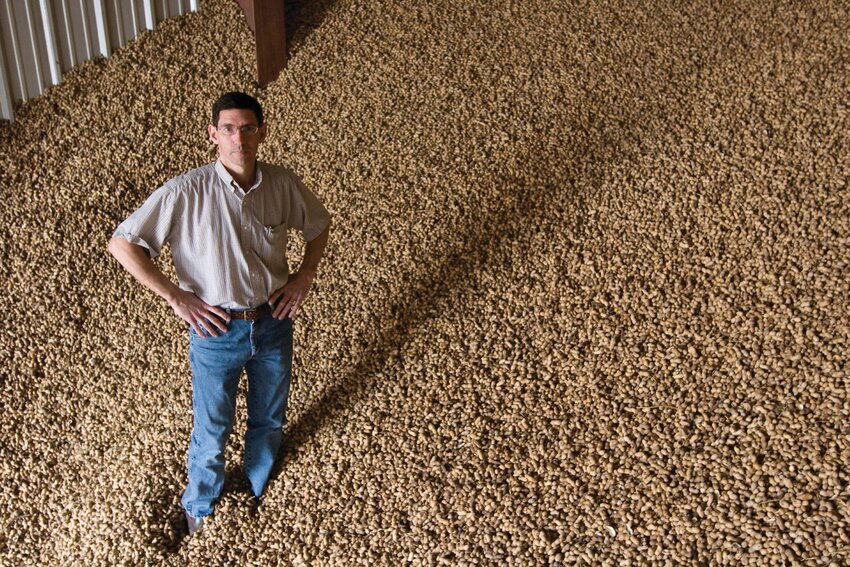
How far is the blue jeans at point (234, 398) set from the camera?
305 centimetres

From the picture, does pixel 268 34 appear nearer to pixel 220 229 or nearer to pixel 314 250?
pixel 314 250

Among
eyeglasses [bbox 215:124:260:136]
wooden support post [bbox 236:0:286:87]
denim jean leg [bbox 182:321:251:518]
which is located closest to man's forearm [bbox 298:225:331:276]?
denim jean leg [bbox 182:321:251:518]

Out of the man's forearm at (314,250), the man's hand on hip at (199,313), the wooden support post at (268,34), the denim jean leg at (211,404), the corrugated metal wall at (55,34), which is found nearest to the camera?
the man's hand on hip at (199,313)

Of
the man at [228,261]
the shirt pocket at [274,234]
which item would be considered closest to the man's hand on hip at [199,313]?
the man at [228,261]

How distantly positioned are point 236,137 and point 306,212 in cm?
43

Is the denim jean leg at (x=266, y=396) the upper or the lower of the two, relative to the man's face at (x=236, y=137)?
lower

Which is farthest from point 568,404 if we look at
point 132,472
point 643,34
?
point 643,34

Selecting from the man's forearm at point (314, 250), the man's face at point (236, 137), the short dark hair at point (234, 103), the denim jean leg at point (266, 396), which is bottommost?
the denim jean leg at point (266, 396)

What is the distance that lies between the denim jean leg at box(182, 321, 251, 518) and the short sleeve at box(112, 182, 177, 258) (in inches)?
16.2

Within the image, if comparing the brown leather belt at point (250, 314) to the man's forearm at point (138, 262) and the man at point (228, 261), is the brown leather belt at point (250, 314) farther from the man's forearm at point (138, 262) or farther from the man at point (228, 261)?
the man's forearm at point (138, 262)

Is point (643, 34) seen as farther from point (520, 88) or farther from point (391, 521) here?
point (391, 521)

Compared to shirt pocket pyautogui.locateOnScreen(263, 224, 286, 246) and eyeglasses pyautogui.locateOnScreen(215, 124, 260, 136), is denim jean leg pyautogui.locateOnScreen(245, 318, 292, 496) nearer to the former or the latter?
shirt pocket pyautogui.locateOnScreen(263, 224, 286, 246)

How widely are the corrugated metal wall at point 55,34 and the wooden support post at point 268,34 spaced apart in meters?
0.74

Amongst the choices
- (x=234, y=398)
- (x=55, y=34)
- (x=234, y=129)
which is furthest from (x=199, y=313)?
(x=55, y=34)
